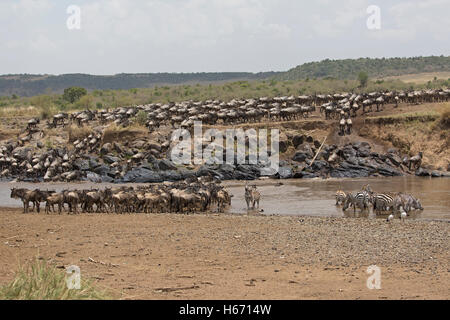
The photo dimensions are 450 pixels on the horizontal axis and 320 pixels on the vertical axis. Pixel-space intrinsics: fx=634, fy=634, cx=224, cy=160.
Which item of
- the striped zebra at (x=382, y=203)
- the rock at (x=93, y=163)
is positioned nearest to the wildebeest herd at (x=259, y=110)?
the rock at (x=93, y=163)

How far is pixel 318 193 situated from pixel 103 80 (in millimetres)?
161277

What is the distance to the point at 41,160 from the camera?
41.5 metres

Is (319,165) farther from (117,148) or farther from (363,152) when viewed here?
(117,148)

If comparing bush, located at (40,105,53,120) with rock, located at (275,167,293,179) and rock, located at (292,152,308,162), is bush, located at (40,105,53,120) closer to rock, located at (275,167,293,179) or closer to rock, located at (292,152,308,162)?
rock, located at (292,152,308,162)

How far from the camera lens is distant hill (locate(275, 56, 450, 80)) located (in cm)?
11762

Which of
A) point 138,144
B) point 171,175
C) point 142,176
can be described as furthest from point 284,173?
point 138,144

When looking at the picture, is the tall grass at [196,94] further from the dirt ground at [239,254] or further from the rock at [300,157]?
the dirt ground at [239,254]

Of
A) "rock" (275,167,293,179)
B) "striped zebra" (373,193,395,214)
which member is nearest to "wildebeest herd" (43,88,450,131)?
"rock" (275,167,293,179)

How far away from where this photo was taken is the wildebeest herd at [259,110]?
45.3m

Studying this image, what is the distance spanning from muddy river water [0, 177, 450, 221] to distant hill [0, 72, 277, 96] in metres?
138

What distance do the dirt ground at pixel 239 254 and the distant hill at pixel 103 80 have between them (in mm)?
154296
